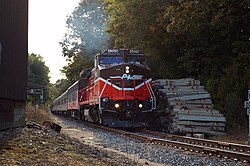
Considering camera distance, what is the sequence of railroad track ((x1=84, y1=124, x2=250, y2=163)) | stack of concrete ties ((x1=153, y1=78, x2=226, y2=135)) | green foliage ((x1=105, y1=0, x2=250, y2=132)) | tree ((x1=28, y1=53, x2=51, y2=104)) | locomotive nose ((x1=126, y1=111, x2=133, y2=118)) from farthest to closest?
tree ((x1=28, y1=53, x2=51, y2=104)), green foliage ((x1=105, y1=0, x2=250, y2=132)), locomotive nose ((x1=126, y1=111, x2=133, y2=118)), stack of concrete ties ((x1=153, y1=78, x2=226, y2=135)), railroad track ((x1=84, y1=124, x2=250, y2=163))

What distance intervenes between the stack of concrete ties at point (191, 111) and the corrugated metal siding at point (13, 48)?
642 centimetres

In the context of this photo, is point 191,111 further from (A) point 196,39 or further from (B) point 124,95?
(A) point 196,39

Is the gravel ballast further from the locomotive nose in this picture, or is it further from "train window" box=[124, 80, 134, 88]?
"train window" box=[124, 80, 134, 88]

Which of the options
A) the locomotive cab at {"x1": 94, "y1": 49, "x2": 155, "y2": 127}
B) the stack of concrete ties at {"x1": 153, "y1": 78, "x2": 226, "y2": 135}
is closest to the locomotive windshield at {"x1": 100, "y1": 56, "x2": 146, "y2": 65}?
the locomotive cab at {"x1": 94, "y1": 49, "x2": 155, "y2": 127}

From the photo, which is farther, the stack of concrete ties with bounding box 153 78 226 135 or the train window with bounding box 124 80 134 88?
the train window with bounding box 124 80 134 88

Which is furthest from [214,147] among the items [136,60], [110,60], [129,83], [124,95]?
[110,60]

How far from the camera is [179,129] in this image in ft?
54.9

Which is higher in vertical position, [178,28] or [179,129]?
[178,28]

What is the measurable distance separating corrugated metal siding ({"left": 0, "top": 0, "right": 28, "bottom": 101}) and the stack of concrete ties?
6419mm

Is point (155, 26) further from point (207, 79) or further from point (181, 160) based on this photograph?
point (181, 160)

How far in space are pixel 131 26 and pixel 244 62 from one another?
26.6 feet

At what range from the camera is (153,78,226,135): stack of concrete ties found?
16.7 metres

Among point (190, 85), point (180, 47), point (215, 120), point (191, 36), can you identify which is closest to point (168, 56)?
point (180, 47)

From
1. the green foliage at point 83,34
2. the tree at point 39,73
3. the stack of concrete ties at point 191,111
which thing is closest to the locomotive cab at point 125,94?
the stack of concrete ties at point 191,111
